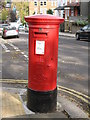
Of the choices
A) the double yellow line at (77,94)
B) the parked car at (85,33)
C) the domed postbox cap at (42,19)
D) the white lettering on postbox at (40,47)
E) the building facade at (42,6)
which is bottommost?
the double yellow line at (77,94)

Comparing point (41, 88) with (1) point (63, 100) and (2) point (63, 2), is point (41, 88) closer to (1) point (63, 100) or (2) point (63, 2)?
(1) point (63, 100)

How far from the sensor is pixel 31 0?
87.6 meters

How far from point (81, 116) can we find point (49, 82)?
2.78ft

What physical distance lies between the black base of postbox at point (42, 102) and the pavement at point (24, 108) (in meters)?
0.11

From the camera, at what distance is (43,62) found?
15.1 ft

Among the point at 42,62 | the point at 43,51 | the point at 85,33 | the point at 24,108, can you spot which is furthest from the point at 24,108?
the point at 85,33

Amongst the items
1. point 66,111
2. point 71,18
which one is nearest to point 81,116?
point 66,111

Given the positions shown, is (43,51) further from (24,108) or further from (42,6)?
(42,6)

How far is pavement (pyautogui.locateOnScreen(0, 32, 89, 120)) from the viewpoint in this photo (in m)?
4.45

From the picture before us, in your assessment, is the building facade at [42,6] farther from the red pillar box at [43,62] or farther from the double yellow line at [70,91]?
the red pillar box at [43,62]

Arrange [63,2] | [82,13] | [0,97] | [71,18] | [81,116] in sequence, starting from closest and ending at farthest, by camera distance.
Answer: [81,116] → [0,97] → [71,18] → [82,13] → [63,2]

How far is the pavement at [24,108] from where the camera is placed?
4449mm

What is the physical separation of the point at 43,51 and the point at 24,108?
1144 millimetres

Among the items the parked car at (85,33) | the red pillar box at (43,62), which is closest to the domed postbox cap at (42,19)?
the red pillar box at (43,62)
